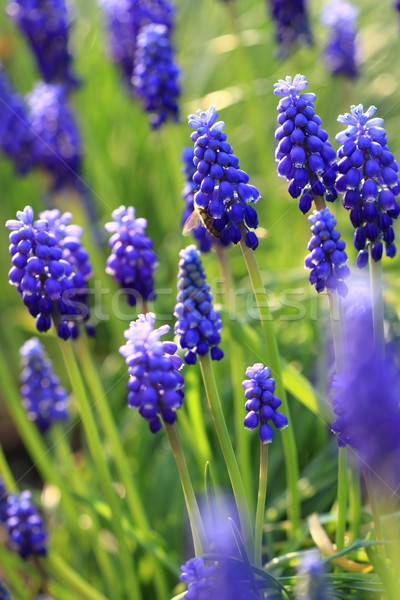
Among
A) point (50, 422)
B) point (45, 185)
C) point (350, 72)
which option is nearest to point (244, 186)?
point (50, 422)

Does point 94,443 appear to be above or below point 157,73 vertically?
below

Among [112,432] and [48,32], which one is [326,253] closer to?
[112,432]

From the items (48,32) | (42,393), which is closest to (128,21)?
(48,32)

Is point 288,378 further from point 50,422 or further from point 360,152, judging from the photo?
point 50,422

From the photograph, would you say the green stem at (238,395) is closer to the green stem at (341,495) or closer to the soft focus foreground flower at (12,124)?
the green stem at (341,495)

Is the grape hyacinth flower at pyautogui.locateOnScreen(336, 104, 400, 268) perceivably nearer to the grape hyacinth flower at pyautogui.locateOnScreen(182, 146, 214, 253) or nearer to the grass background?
the grass background

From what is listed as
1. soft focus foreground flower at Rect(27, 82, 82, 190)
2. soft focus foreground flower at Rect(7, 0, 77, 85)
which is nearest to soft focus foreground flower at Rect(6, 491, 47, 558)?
soft focus foreground flower at Rect(27, 82, 82, 190)
